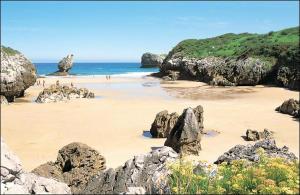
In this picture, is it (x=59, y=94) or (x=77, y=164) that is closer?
(x=77, y=164)

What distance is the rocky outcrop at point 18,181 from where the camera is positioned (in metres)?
6.46

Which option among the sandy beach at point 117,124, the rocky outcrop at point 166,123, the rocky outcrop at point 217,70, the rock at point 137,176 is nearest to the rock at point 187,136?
the sandy beach at point 117,124

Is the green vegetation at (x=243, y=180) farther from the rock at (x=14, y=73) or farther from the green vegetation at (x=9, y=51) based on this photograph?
the green vegetation at (x=9, y=51)

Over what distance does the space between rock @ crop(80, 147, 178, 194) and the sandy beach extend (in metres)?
6.58

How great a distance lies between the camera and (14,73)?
3412cm

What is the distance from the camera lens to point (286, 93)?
4081 centimetres

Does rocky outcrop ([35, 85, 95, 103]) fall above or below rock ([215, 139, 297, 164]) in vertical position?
below

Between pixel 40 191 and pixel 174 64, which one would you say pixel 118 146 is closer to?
pixel 40 191

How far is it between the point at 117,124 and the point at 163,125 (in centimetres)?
387

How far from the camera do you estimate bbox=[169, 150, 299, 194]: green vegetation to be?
619 centimetres

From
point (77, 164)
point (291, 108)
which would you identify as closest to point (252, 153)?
point (77, 164)

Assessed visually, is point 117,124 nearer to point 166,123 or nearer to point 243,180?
point 166,123

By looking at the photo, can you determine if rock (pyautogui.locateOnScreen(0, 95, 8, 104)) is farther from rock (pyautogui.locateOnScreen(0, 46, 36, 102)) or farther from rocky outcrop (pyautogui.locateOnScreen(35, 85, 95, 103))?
rocky outcrop (pyautogui.locateOnScreen(35, 85, 95, 103))

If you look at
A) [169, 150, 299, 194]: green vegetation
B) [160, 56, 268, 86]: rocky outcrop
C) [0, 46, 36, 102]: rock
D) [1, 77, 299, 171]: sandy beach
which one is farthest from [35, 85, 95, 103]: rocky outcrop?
[169, 150, 299, 194]: green vegetation
